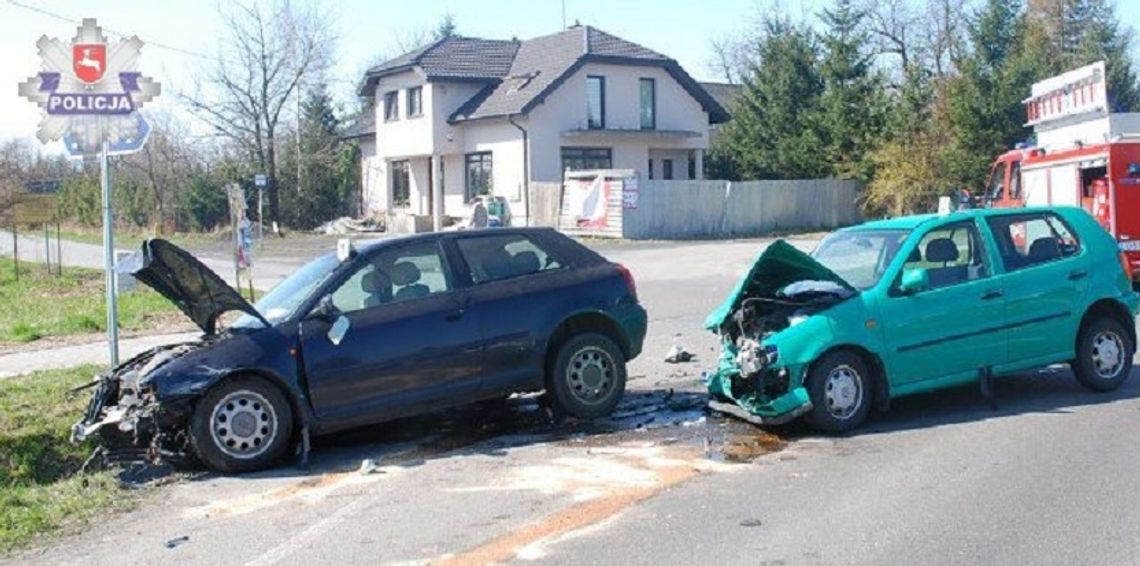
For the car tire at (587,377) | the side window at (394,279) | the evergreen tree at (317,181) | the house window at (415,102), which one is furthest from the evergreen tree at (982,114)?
the side window at (394,279)

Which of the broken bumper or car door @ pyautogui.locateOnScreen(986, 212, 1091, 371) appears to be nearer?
the broken bumper

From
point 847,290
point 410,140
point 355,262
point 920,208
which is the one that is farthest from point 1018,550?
point 410,140

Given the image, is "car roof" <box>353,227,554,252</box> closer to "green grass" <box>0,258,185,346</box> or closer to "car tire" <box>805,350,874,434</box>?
"car tire" <box>805,350,874,434</box>

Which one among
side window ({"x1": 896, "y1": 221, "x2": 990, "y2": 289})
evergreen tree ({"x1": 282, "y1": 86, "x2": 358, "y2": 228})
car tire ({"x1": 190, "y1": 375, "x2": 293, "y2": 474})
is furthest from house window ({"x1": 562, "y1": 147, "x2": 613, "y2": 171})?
car tire ({"x1": 190, "y1": 375, "x2": 293, "y2": 474})

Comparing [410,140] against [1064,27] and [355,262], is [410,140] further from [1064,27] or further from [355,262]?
[355,262]

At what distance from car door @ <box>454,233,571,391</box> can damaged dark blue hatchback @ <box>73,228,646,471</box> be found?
0.04 ft

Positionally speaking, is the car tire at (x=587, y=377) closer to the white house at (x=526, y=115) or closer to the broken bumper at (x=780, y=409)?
the broken bumper at (x=780, y=409)

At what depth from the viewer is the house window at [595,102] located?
43.2m

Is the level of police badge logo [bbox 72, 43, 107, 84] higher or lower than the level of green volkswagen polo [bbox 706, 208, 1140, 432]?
higher

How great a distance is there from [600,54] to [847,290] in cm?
3491

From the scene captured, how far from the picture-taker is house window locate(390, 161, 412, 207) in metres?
49.1

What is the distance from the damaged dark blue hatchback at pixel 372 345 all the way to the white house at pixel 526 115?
32.1m

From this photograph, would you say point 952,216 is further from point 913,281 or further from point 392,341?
point 392,341

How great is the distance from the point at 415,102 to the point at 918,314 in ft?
126
